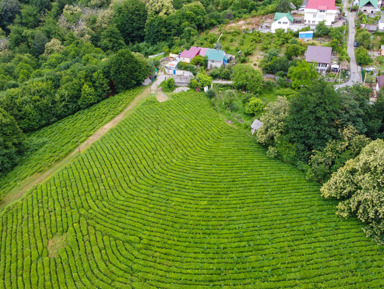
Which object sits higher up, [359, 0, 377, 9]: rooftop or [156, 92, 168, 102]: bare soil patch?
[359, 0, 377, 9]: rooftop

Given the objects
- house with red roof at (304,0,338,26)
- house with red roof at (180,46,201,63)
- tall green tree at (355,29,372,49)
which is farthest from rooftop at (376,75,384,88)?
house with red roof at (180,46,201,63)

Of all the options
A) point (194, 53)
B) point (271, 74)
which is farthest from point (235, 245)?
point (194, 53)

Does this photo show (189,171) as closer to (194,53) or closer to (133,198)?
(133,198)

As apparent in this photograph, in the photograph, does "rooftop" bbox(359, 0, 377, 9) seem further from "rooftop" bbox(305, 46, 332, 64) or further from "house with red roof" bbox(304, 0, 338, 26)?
"rooftop" bbox(305, 46, 332, 64)

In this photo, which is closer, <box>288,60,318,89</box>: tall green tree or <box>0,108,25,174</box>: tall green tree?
<box>0,108,25,174</box>: tall green tree

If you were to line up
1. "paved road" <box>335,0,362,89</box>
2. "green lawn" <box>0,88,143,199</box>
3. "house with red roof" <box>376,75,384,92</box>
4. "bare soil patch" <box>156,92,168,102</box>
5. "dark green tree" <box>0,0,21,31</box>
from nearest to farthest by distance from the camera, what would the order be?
1. "green lawn" <box>0,88,143,199</box>
2. "house with red roof" <box>376,75,384,92</box>
3. "bare soil patch" <box>156,92,168,102</box>
4. "paved road" <box>335,0,362,89</box>
5. "dark green tree" <box>0,0,21,31</box>

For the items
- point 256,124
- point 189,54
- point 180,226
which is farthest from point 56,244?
point 189,54

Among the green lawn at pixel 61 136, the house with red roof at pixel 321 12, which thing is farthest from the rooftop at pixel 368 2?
the green lawn at pixel 61 136
